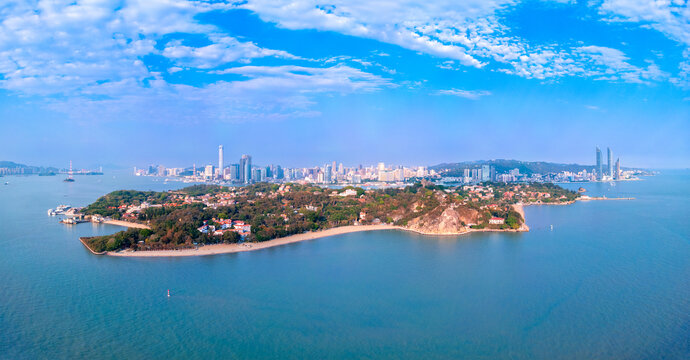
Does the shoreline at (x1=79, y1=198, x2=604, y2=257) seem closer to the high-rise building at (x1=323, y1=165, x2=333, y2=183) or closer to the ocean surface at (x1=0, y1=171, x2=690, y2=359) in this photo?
the ocean surface at (x1=0, y1=171, x2=690, y2=359)

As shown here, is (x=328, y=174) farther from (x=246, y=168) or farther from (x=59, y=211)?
(x=59, y=211)

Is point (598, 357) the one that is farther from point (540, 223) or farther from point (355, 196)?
point (355, 196)

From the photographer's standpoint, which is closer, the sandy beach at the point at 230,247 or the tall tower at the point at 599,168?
the sandy beach at the point at 230,247

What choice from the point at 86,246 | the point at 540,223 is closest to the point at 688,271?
the point at 540,223

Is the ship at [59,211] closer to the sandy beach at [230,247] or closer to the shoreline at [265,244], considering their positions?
the shoreline at [265,244]

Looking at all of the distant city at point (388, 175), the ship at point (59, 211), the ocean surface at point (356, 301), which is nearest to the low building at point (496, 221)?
the ocean surface at point (356, 301)

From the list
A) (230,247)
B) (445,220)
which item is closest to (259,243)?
(230,247)

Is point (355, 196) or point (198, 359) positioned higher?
point (355, 196)
